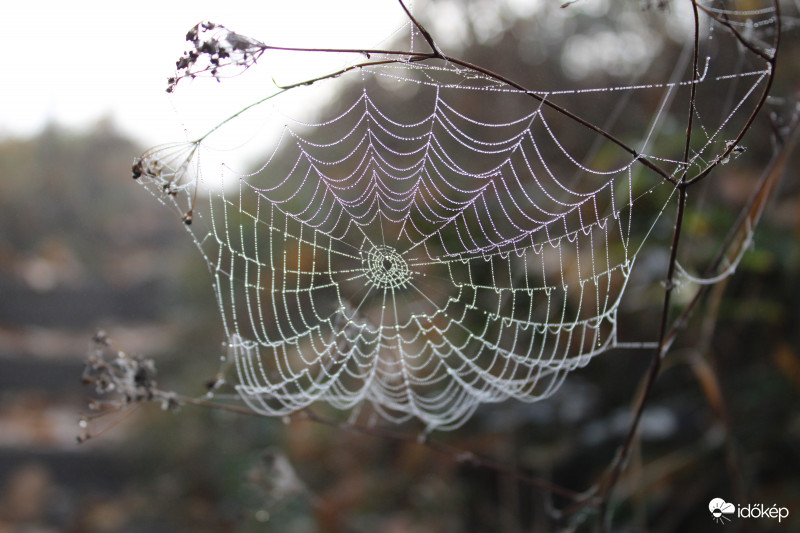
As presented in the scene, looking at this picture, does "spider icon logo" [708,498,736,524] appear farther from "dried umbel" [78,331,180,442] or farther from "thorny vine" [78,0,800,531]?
"dried umbel" [78,331,180,442]

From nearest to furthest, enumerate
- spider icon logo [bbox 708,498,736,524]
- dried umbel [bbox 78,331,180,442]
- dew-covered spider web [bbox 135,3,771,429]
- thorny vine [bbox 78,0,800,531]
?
1. thorny vine [bbox 78,0,800,531]
2. dried umbel [bbox 78,331,180,442]
3. spider icon logo [bbox 708,498,736,524]
4. dew-covered spider web [bbox 135,3,771,429]

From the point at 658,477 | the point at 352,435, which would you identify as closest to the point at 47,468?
the point at 352,435

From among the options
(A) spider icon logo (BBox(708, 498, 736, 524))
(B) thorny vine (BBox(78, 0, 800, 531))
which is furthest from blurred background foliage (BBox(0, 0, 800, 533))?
(B) thorny vine (BBox(78, 0, 800, 531))

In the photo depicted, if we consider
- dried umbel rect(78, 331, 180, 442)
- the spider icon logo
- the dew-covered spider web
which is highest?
the dew-covered spider web

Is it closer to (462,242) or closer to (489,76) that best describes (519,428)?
(462,242)

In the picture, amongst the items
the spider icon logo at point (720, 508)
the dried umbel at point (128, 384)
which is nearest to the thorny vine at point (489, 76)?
the dried umbel at point (128, 384)

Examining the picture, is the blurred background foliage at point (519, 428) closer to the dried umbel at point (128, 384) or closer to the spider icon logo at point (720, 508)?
the spider icon logo at point (720, 508)

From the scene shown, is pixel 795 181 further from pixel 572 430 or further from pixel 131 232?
pixel 131 232

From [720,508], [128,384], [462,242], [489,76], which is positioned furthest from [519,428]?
[489,76]
